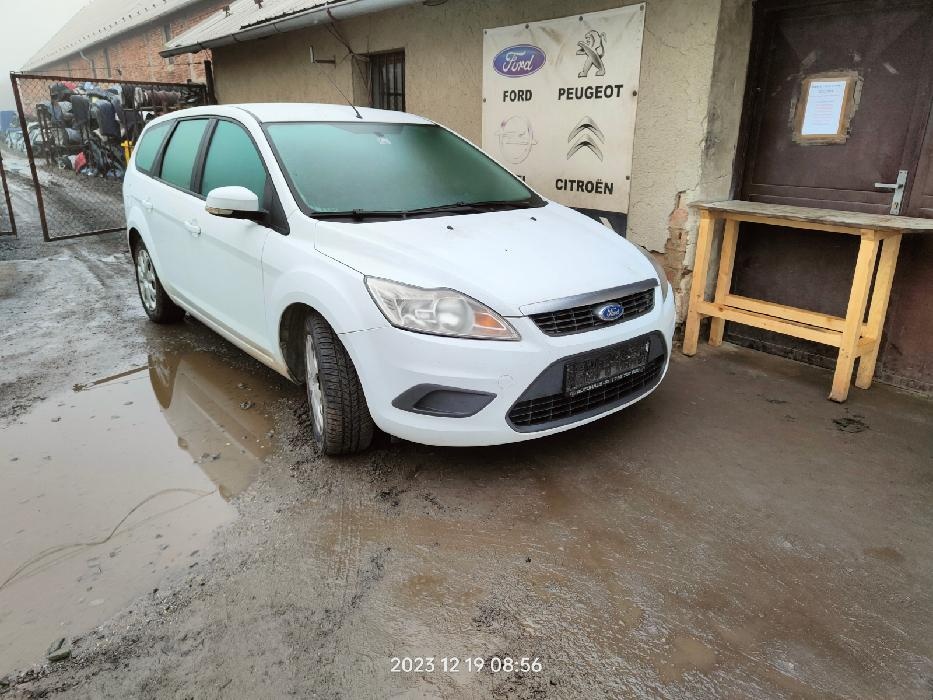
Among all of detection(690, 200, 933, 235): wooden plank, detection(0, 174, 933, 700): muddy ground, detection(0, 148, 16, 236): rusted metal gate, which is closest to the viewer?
detection(0, 174, 933, 700): muddy ground

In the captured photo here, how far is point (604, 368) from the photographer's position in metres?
3.03

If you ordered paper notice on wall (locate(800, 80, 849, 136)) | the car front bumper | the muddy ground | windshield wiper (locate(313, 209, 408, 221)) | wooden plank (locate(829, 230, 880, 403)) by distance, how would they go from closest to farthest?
the muddy ground → the car front bumper → windshield wiper (locate(313, 209, 408, 221)) → wooden plank (locate(829, 230, 880, 403)) → paper notice on wall (locate(800, 80, 849, 136))

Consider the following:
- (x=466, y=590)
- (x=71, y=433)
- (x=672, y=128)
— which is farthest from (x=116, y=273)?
(x=466, y=590)

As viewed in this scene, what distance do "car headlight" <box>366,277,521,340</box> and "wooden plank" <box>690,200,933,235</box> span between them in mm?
2274

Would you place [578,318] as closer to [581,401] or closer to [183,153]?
[581,401]

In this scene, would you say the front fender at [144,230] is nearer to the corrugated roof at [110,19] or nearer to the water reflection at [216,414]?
the water reflection at [216,414]

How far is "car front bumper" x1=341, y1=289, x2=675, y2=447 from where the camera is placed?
2.73 meters

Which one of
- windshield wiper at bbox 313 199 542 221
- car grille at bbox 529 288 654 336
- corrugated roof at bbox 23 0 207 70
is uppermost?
corrugated roof at bbox 23 0 207 70

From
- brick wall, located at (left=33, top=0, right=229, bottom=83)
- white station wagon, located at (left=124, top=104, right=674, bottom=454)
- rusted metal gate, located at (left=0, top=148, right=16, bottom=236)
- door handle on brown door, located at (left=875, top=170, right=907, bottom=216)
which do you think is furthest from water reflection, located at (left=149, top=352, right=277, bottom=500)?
brick wall, located at (left=33, top=0, right=229, bottom=83)

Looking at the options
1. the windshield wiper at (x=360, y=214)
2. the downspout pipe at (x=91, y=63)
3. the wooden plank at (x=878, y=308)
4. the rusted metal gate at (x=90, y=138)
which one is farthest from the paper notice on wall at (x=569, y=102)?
the downspout pipe at (x=91, y=63)

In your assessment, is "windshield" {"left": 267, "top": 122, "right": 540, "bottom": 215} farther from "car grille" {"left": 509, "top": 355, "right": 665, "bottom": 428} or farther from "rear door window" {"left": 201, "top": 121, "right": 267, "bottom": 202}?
"car grille" {"left": 509, "top": 355, "right": 665, "bottom": 428}

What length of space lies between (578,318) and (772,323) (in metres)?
2.06

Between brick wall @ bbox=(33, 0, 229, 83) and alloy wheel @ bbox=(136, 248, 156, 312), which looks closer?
alloy wheel @ bbox=(136, 248, 156, 312)

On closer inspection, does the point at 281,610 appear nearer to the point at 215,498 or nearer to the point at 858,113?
the point at 215,498
